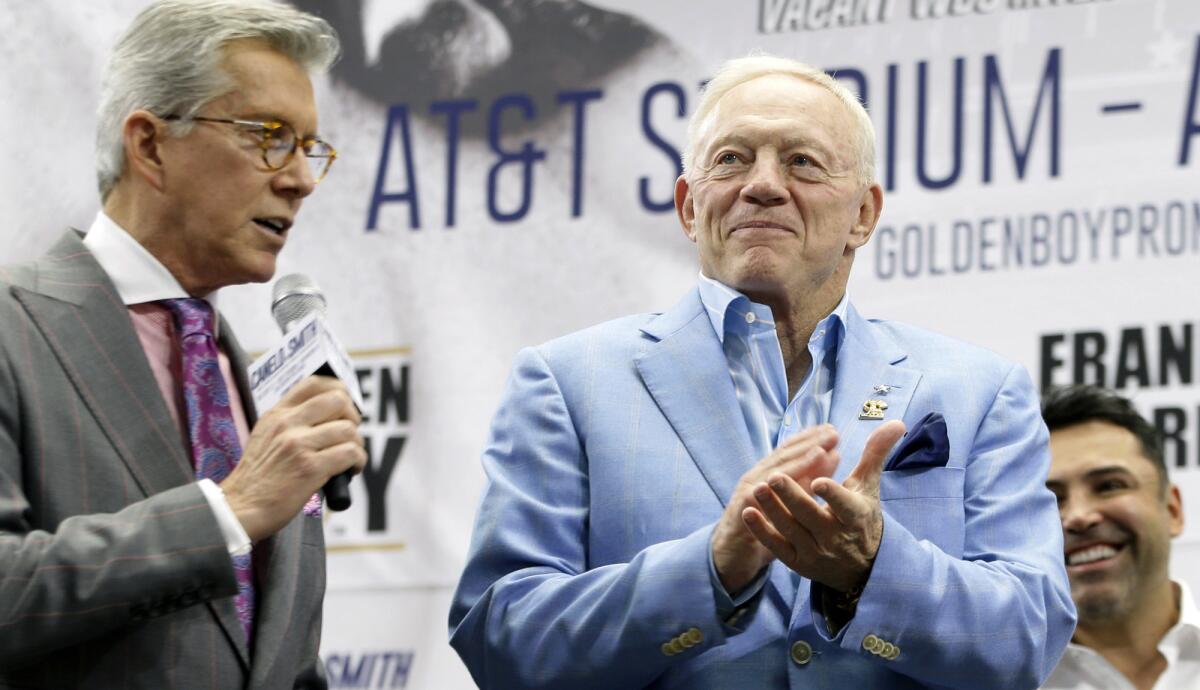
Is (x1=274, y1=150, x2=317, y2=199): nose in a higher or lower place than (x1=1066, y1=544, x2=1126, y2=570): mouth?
higher

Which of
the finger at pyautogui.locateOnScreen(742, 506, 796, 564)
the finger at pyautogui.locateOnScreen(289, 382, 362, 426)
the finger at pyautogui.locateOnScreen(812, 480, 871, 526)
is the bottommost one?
the finger at pyautogui.locateOnScreen(742, 506, 796, 564)

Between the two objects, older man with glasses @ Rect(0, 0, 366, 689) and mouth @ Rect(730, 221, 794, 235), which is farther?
mouth @ Rect(730, 221, 794, 235)

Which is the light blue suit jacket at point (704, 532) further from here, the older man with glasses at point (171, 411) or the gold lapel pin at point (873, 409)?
the older man with glasses at point (171, 411)

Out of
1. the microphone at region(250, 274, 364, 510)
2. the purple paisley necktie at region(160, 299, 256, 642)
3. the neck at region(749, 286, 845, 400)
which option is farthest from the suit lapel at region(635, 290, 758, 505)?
the purple paisley necktie at region(160, 299, 256, 642)

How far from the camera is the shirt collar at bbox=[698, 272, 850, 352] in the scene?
254 centimetres

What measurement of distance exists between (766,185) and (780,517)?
Answer: 0.67 meters

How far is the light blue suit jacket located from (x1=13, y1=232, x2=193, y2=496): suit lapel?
47 centimetres

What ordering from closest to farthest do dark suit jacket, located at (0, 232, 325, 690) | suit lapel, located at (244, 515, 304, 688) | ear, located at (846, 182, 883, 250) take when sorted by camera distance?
1. dark suit jacket, located at (0, 232, 325, 690)
2. suit lapel, located at (244, 515, 304, 688)
3. ear, located at (846, 182, 883, 250)

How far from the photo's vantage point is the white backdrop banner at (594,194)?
3713 mm

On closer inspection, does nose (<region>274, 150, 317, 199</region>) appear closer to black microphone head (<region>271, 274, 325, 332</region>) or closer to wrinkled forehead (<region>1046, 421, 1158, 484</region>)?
black microphone head (<region>271, 274, 325, 332</region>)

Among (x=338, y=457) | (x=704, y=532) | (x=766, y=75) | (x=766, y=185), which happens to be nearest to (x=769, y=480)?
(x=704, y=532)

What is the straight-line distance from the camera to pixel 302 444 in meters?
2.04

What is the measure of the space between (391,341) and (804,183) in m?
2.00

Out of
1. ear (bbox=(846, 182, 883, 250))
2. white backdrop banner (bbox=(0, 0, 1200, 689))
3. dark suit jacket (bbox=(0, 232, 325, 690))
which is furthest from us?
white backdrop banner (bbox=(0, 0, 1200, 689))
